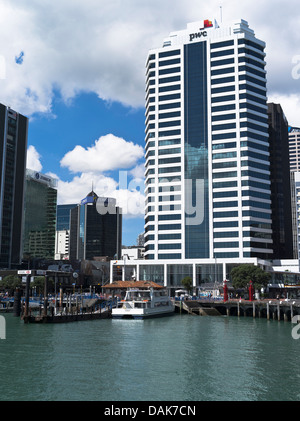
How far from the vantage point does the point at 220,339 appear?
2586 inches

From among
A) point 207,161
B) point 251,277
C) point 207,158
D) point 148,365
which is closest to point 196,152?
point 207,158

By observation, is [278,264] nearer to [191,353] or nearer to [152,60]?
[152,60]

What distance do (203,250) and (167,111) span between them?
59052 millimetres

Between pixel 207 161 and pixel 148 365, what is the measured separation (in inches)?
5207

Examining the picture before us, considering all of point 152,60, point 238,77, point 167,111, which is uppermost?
point 152,60

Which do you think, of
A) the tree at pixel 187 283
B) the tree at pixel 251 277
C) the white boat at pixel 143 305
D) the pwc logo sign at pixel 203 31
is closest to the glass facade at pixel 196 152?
the pwc logo sign at pixel 203 31

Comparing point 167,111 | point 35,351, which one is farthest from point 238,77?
point 35,351

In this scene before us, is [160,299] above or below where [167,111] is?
below

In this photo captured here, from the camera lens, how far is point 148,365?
1848 inches

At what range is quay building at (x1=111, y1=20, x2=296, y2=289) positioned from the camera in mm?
166000

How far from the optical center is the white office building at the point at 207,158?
166000mm

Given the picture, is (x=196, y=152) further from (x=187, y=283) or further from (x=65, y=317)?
(x=65, y=317)

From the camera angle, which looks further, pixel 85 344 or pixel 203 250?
pixel 203 250

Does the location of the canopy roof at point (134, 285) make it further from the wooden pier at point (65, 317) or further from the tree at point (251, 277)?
the tree at point (251, 277)
